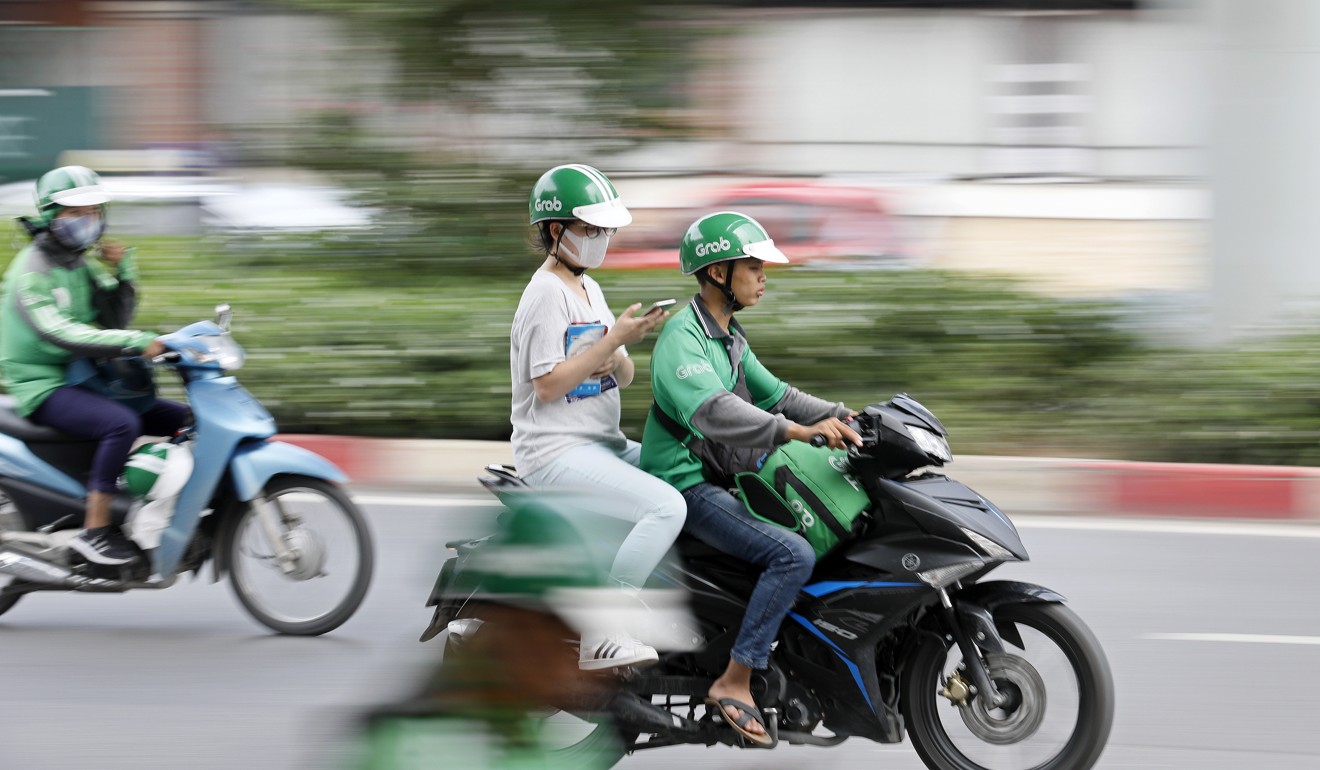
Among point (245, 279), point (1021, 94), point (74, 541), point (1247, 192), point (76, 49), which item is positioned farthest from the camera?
point (1021, 94)

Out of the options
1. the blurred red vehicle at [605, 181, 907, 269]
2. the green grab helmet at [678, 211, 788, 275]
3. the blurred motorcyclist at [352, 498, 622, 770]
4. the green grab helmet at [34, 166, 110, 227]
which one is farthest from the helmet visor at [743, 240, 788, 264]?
the blurred red vehicle at [605, 181, 907, 269]

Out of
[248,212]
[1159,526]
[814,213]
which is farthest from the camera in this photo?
[814,213]

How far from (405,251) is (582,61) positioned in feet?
5.50

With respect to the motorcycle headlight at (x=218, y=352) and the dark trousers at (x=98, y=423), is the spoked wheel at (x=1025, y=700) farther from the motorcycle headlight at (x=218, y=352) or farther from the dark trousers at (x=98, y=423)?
the dark trousers at (x=98, y=423)

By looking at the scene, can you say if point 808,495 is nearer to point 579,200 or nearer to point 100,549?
point 579,200

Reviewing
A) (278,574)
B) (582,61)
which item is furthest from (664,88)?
(278,574)

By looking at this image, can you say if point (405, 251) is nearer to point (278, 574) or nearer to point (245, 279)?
point (245, 279)

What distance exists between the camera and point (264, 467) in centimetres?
559

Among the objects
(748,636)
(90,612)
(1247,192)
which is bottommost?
(90,612)

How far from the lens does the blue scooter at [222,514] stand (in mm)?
5582

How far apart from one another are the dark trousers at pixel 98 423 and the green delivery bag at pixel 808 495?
2.67 m

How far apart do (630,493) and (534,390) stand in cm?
40

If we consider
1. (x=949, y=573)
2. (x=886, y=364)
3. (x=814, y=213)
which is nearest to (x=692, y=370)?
(x=949, y=573)

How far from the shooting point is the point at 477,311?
9031 mm
